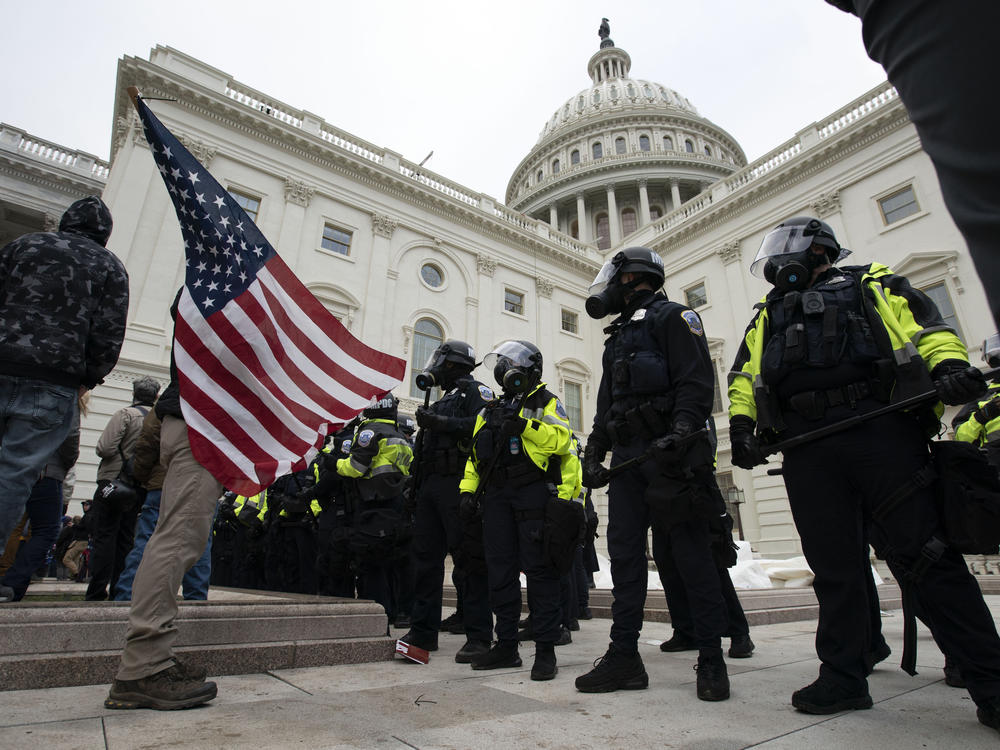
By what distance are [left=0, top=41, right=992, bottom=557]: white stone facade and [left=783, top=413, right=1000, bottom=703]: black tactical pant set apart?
15.2 m

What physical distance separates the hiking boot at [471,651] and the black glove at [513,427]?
145 cm

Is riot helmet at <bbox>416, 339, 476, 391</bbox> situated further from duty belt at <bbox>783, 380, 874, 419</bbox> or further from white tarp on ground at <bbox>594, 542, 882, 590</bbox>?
white tarp on ground at <bbox>594, 542, 882, 590</bbox>

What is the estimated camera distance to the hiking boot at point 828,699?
2.27 metres

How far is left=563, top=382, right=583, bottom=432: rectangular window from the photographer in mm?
24188

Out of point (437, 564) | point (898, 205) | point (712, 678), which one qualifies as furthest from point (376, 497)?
point (898, 205)

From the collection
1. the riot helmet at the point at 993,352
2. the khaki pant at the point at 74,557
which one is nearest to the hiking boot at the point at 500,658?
the riot helmet at the point at 993,352

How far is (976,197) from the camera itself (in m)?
0.79

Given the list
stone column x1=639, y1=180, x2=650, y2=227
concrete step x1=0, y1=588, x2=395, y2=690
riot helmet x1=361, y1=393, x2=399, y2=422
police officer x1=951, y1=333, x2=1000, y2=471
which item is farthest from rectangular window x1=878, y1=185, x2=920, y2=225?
concrete step x1=0, y1=588, x2=395, y2=690

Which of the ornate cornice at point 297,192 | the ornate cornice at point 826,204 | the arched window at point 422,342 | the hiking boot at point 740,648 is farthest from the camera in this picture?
the arched window at point 422,342

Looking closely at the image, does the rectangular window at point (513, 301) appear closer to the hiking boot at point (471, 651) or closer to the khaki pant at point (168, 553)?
the hiking boot at point (471, 651)

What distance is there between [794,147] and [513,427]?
2405 centimetres

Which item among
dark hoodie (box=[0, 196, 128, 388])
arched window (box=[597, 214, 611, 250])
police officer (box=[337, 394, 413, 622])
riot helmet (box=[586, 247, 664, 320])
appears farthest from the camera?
arched window (box=[597, 214, 611, 250])

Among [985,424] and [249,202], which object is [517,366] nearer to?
[985,424]

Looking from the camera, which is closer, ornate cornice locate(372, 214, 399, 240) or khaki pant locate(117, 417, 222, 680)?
khaki pant locate(117, 417, 222, 680)
